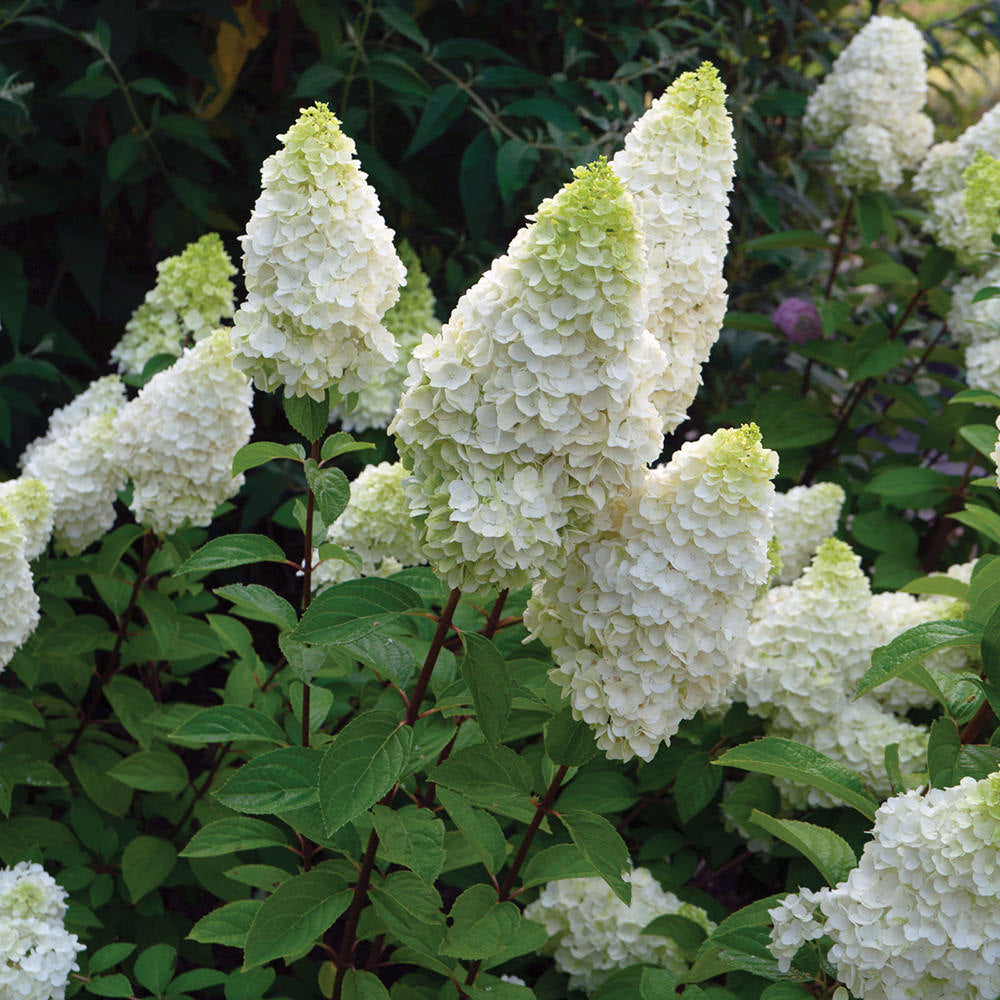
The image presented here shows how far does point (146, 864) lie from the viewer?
207 cm

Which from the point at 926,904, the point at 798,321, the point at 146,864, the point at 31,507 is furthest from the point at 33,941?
the point at 798,321

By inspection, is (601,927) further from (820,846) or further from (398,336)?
(398,336)

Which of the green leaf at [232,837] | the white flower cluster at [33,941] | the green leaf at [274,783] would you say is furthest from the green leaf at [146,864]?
the green leaf at [274,783]

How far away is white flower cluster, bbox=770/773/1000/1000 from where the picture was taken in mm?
1223

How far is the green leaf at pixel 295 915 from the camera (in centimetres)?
148

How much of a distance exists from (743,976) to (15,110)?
2435mm

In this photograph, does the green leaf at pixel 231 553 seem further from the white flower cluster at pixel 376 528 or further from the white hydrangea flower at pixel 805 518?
the white hydrangea flower at pixel 805 518

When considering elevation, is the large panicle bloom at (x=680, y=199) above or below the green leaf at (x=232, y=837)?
above

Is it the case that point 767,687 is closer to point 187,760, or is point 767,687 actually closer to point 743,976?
point 743,976

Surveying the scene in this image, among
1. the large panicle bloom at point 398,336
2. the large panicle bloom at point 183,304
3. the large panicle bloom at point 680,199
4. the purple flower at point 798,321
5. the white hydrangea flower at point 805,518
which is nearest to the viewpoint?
the large panicle bloom at point 680,199

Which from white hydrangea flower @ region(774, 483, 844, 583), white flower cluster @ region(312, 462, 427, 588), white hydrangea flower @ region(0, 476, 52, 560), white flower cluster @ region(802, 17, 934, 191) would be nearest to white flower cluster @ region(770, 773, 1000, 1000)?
white flower cluster @ region(312, 462, 427, 588)

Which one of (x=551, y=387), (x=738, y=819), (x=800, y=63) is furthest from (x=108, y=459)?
(x=800, y=63)

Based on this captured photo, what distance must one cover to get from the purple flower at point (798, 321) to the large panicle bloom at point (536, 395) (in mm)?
2299

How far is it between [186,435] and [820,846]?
49.3 inches
